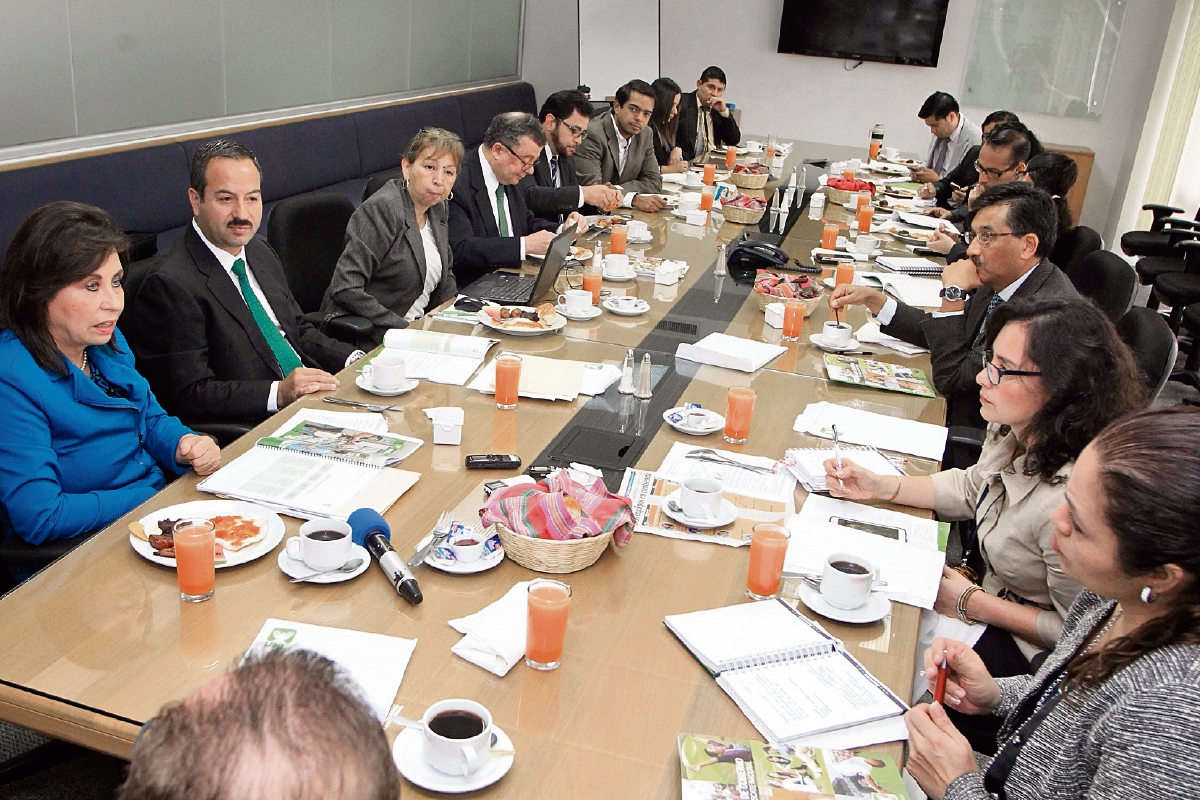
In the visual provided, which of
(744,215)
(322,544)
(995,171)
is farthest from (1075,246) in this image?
(322,544)

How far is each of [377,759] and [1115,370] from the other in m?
1.76

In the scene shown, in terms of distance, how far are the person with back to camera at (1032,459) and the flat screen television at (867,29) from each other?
308 inches

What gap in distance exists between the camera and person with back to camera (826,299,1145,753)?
1.94 m

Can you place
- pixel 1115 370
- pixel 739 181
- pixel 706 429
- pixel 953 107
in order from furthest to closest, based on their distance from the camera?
1. pixel 953 107
2. pixel 739 181
3. pixel 706 429
4. pixel 1115 370

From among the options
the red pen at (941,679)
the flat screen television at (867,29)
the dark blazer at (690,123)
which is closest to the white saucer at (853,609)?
the red pen at (941,679)

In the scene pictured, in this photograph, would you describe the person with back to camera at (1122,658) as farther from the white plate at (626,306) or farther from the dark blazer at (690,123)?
the dark blazer at (690,123)

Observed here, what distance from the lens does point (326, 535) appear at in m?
1.70

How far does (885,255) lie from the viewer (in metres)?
4.45

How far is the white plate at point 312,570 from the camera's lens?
1.67 m

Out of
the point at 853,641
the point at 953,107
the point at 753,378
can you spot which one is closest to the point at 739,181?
the point at 953,107

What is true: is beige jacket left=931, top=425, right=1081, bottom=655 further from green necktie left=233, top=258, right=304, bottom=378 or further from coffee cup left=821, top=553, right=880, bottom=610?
green necktie left=233, top=258, right=304, bottom=378

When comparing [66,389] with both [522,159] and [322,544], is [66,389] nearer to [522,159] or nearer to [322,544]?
[322,544]

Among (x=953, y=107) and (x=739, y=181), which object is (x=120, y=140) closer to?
(x=739, y=181)

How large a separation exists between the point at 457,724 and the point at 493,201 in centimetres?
304
